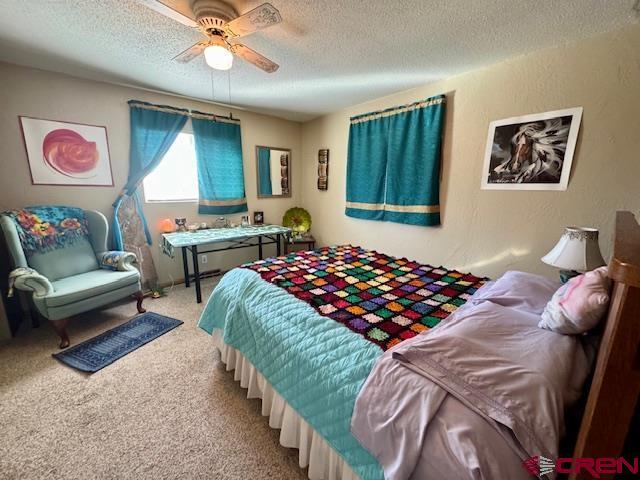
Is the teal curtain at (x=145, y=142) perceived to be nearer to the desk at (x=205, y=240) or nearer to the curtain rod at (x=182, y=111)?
the curtain rod at (x=182, y=111)

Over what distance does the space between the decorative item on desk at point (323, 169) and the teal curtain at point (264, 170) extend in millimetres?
790

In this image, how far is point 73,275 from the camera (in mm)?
→ 2463

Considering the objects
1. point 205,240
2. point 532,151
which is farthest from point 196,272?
point 532,151

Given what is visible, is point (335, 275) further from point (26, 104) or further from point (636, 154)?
point (26, 104)

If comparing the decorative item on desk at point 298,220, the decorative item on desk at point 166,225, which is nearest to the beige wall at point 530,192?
the decorative item on desk at point 298,220

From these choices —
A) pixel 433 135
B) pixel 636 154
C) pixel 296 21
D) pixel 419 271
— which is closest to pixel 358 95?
pixel 433 135

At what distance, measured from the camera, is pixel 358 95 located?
9.96ft

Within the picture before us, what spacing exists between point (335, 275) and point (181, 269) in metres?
2.48

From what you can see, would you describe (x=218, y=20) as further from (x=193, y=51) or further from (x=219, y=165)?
(x=219, y=165)

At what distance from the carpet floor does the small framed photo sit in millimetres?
2582

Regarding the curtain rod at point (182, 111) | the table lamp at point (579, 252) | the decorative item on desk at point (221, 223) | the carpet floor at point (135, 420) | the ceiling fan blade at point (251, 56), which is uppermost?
the curtain rod at point (182, 111)

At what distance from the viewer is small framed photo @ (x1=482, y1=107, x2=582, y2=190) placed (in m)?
1.93

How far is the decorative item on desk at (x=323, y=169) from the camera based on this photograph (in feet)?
12.8

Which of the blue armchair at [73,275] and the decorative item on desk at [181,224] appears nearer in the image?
the blue armchair at [73,275]
